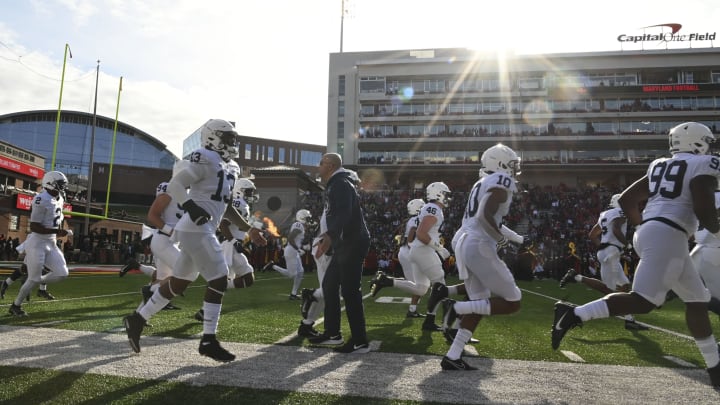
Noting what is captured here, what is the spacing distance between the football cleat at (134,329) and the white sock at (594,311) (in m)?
3.80

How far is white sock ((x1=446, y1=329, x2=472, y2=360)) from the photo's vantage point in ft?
13.9

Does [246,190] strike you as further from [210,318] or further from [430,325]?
[210,318]

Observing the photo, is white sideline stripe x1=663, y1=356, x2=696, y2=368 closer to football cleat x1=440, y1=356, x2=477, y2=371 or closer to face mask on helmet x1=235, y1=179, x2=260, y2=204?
football cleat x1=440, y1=356, x2=477, y2=371

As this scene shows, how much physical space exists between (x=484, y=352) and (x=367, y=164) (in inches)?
1941

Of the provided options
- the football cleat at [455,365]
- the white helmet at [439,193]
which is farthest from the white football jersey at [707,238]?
the football cleat at [455,365]

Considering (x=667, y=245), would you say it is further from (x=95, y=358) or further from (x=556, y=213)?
(x=556, y=213)

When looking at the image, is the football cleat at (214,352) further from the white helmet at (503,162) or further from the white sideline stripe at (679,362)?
the white sideline stripe at (679,362)

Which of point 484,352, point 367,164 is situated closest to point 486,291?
point 484,352

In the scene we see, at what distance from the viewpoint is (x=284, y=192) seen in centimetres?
4316

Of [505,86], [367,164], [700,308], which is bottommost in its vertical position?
[700,308]

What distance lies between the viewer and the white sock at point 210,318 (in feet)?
13.9

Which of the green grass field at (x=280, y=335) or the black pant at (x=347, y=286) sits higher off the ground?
the black pant at (x=347, y=286)

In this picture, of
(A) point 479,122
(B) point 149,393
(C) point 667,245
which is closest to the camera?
(B) point 149,393

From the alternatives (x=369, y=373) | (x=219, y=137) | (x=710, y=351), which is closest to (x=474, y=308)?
(x=369, y=373)
